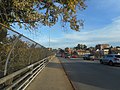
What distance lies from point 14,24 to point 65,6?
436 cm

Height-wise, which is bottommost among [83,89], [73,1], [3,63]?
[83,89]

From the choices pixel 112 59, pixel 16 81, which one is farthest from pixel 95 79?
pixel 112 59

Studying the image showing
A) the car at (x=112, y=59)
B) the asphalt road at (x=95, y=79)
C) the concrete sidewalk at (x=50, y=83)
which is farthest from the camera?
the car at (x=112, y=59)

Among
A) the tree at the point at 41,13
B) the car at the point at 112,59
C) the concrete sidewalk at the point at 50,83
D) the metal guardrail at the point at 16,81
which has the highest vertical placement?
the tree at the point at 41,13

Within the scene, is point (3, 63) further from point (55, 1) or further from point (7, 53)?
point (55, 1)

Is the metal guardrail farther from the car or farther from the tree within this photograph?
the car

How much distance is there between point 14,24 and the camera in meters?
17.3

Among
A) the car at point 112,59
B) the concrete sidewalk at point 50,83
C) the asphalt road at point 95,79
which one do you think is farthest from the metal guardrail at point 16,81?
the car at point 112,59

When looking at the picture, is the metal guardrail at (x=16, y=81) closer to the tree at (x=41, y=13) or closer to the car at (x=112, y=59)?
the tree at (x=41, y=13)

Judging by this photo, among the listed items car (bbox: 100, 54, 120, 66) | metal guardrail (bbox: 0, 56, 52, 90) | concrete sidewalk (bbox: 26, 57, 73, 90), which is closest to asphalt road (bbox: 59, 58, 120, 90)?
concrete sidewalk (bbox: 26, 57, 73, 90)

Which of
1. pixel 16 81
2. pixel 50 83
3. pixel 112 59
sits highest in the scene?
pixel 112 59

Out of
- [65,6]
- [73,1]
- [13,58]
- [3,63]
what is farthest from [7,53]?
[65,6]

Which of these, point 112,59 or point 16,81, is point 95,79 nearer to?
point 16,81

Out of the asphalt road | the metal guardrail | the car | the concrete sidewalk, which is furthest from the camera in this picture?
the car
